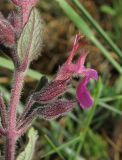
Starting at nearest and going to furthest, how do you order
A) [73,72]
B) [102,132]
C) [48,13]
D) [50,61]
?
1. [73,72]
2. [102,132]
3. [50,61]
4. [48,13]

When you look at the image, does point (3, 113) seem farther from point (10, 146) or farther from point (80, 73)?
point (80, 73)

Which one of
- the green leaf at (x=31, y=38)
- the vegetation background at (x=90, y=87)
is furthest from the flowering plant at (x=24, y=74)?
the vegetation background at (x=90, y=87)

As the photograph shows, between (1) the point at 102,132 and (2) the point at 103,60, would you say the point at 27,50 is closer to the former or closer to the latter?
(1) the point at 102,132

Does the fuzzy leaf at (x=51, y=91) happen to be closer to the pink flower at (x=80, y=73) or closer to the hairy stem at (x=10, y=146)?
the pink flower at (x=80, y=73)

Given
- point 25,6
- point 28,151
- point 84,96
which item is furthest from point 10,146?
point 25,6

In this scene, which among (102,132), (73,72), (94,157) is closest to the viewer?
(73,72)

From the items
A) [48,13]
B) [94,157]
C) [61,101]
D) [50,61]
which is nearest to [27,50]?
[61,101]
